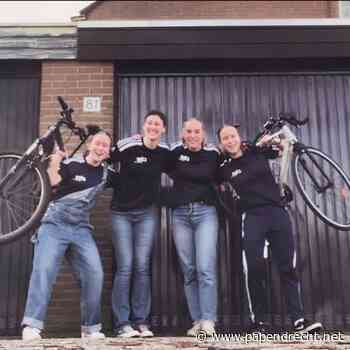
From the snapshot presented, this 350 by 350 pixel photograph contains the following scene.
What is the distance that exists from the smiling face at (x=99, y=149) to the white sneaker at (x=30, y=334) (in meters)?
1.52

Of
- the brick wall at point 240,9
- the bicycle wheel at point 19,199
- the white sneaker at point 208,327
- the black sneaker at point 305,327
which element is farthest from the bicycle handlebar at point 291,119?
the brick wall at point 240,9

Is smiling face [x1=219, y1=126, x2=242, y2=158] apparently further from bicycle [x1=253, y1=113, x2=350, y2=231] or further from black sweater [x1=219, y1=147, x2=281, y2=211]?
bicycle [x1=253, y1=113, x2=350, y2=231]

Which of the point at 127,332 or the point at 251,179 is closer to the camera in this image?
the point at 127,332

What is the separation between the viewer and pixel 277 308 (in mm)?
5551

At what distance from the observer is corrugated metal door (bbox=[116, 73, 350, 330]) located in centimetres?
555

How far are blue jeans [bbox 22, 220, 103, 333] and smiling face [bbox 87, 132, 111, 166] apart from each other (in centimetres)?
61

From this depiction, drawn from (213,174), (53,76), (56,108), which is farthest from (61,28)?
(213,174)

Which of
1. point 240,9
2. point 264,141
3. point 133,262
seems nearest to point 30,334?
point 133,262

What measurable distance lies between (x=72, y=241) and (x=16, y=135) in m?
2.04

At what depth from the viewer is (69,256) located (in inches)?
181

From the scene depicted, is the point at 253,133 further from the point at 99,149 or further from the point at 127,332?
the point at 127,332

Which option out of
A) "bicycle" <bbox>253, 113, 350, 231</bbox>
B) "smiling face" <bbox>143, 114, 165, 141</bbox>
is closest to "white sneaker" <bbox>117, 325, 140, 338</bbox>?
"smiling face" <bbox>143, 114, 165, 141</bbox>

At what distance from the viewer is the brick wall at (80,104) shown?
5379 millimetres

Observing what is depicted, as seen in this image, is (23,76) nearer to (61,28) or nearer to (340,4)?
(61,28)
